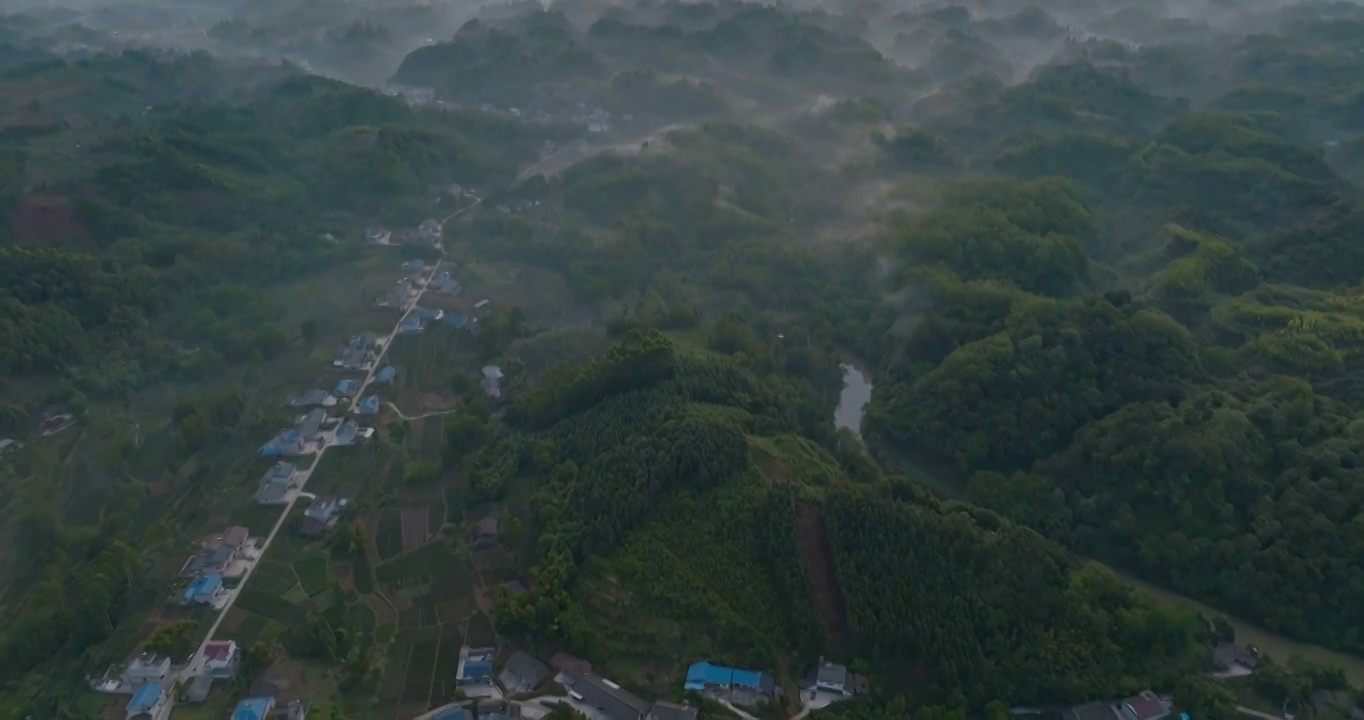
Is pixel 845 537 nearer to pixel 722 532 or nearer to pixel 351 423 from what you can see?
pixel 722 532

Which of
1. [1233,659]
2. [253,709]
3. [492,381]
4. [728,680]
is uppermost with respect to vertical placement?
[253,709]

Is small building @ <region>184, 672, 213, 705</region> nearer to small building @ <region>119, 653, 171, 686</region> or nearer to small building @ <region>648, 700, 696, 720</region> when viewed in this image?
small building @ <region>119, 653, 171, 686</region>

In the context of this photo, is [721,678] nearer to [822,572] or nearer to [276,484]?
[822,572]

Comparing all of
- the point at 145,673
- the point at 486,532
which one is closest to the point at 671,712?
the point at 486,532

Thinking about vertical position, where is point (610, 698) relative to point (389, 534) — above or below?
above

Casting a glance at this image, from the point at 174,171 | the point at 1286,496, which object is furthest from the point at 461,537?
the point at 174,171

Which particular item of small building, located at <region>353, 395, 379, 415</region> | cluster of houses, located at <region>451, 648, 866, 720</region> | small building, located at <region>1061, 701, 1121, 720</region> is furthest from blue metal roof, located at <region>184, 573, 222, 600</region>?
small building, located at <region>1061, 701, 1121, 720</region>
